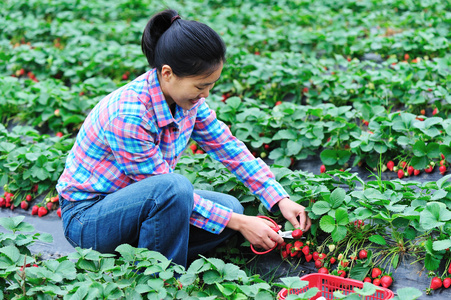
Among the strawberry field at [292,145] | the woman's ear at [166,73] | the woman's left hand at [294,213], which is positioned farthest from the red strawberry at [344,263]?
the woman's ear at [166,73]

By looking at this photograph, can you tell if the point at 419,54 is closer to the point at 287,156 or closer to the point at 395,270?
the point at 287,156

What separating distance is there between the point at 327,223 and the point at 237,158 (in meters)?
0.55

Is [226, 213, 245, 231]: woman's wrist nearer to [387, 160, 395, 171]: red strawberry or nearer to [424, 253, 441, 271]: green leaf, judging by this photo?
[424, 253, 441, 271]: green leaf

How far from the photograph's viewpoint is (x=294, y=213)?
2.35 m

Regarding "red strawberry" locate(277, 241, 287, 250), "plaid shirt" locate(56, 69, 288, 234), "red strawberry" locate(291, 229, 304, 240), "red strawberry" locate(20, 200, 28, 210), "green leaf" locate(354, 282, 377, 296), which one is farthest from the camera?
"red strawberry" locate(20, 200, 28, 210)

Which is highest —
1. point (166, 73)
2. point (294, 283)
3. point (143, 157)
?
point (166, 73)

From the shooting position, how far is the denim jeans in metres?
2.05

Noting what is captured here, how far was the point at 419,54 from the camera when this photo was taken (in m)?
4.70

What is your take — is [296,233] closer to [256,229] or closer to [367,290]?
[256,229]

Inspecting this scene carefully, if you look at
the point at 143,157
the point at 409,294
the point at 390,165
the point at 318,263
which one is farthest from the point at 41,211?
the point at 409,294

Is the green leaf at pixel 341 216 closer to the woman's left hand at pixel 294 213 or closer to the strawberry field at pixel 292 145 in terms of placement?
the strawberry field at pixel 292 145

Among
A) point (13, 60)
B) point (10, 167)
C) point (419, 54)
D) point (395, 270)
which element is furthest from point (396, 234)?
point (13, 60)

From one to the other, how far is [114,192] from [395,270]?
124 centimetres

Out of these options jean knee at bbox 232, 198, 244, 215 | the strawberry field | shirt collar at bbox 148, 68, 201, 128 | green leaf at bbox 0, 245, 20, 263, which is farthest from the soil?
shirt collar at bbox 148, 68, 201, 128
